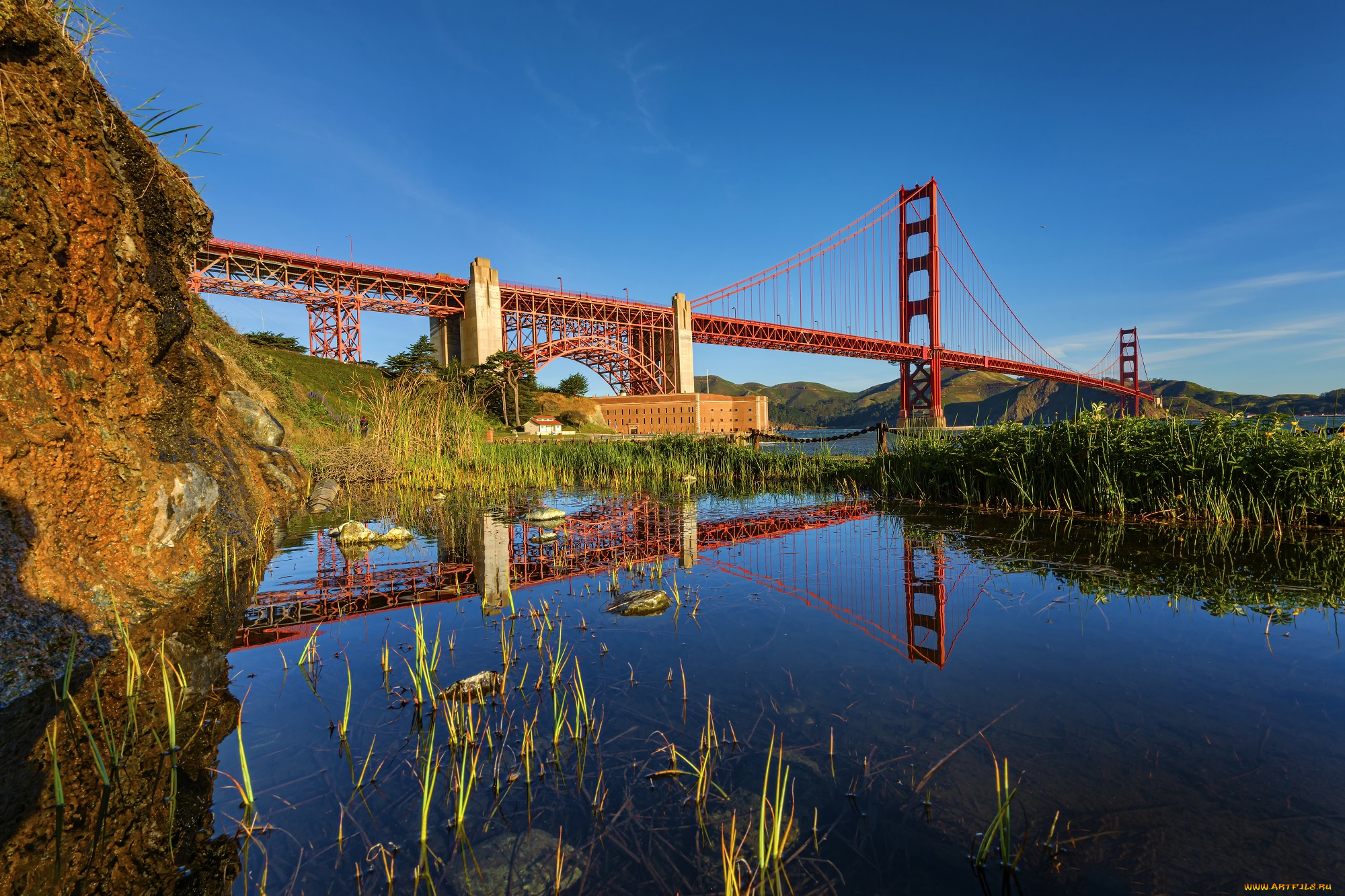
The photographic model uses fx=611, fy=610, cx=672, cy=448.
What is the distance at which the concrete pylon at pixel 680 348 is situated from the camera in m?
47.9

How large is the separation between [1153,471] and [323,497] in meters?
10.5

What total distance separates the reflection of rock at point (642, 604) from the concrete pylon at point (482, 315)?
36599 millimetres

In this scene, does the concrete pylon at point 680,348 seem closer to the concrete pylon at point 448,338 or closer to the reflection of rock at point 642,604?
the concrete pylon at point 448,338

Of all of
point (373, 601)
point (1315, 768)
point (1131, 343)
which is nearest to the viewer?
point (1315, 768)

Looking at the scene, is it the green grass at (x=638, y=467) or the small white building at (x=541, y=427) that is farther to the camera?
the small white building at (x=541, y=427)

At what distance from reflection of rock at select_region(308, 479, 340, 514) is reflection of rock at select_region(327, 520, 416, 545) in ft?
8.31

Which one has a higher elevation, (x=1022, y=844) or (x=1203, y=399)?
(x=1203, y=399)

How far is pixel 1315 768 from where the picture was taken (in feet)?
5.97

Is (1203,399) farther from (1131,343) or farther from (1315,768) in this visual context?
(1315,768)

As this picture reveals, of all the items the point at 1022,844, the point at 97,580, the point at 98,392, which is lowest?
the point at 1022,844

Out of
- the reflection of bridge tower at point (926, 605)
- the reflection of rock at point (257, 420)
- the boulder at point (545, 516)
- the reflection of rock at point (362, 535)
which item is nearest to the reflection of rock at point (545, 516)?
the boulder at point (545, 516)

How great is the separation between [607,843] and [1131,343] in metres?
72.9

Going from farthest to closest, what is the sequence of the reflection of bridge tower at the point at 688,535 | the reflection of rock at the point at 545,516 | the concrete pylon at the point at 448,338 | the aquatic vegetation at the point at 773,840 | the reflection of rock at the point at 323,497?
the concrete pylon at the point at 448,338, the reflection of rock at the point at 323,497, the reflection of rock at the point at 545,516, the reflection of bridge tower at the point at 688,535, the aquatic vegetation at the point at 773,840

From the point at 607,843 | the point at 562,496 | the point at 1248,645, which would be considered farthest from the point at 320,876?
the point at 562,496
